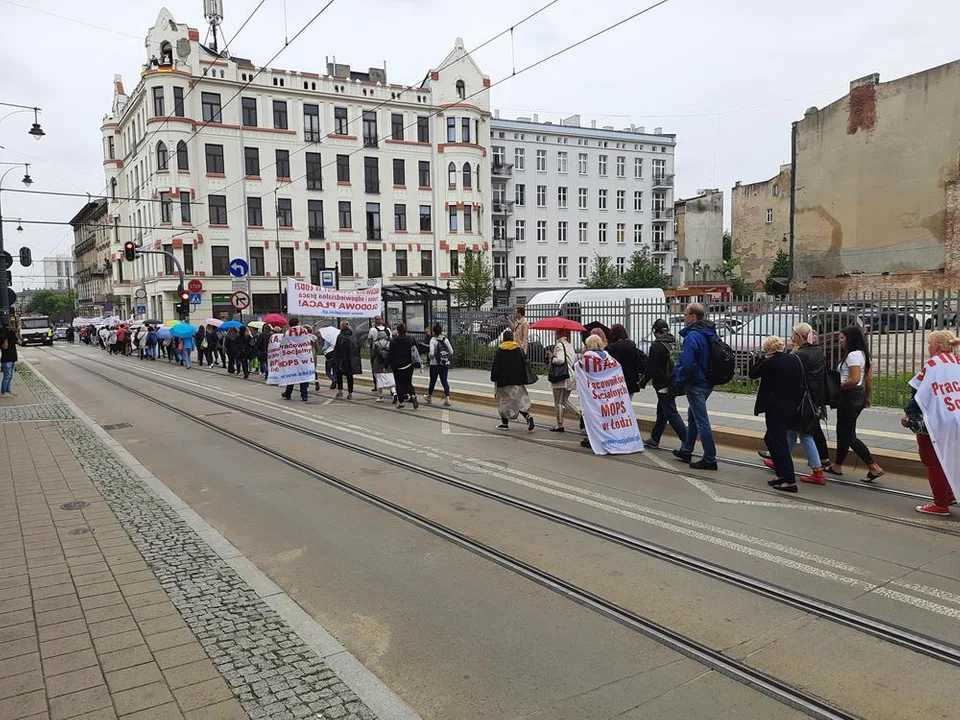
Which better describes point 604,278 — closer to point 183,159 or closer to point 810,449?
point 183,159

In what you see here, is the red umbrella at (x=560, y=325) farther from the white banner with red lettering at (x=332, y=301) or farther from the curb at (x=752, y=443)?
the white banner with red lettering at (x=332, y=301)

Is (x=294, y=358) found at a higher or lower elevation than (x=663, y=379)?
lower

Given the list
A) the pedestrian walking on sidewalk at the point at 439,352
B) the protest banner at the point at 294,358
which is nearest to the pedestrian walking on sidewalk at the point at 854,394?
the pedestrian walking on sidewalk at the point at 439,352

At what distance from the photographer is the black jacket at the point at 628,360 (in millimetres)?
10352

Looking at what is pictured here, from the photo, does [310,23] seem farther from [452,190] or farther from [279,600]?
[452,190]

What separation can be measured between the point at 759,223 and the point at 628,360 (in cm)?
5613

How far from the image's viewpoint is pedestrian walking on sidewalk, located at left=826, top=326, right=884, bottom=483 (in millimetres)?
7770

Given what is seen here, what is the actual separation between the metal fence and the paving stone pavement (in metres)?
7.38

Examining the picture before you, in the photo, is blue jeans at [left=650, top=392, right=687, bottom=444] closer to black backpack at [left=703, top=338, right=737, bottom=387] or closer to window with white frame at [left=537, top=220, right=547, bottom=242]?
black backpack at [left=703, top=338, right=737, bottom=387]

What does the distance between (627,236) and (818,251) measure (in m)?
30.1

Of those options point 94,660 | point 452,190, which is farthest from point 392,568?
point 452,190

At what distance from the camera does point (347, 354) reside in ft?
54.2

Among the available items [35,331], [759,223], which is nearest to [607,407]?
[759,223]

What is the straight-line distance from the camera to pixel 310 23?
519 inches
